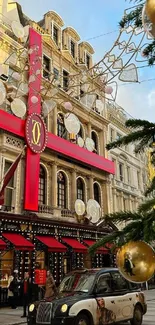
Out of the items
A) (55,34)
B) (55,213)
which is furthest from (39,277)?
(55,34)

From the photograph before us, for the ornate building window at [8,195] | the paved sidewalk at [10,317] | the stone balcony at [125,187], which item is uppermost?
the stone balcony at [125,187]

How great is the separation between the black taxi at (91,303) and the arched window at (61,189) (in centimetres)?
1349

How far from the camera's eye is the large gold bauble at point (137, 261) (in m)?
3.74

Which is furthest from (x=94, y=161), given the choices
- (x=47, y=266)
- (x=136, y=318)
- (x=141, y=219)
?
(x=141, y=219)

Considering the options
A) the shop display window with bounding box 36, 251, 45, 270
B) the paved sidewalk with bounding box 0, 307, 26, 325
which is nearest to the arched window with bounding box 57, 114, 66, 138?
the shop display window with bounding box 36, 251, 45, 270

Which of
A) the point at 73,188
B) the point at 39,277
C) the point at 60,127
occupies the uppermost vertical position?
the point at 60,127

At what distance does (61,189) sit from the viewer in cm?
2495

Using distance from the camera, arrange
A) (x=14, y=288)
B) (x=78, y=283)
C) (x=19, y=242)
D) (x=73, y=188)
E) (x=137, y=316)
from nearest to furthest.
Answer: (x=78, y=283), (x=137, y=316), (x=14, y=288), (x=19, y=242), (x=73, y=188)

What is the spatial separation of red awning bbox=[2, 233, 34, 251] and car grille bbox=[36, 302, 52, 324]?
868 cm

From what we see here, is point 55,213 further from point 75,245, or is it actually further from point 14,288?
point 14,288

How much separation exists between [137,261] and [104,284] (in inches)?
259

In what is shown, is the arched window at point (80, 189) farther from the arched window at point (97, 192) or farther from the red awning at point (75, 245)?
the red awning at point (75, 245)

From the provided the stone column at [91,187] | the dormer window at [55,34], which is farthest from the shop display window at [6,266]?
the dormer window at [55,34]

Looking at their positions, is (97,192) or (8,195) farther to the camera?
(97,192)
